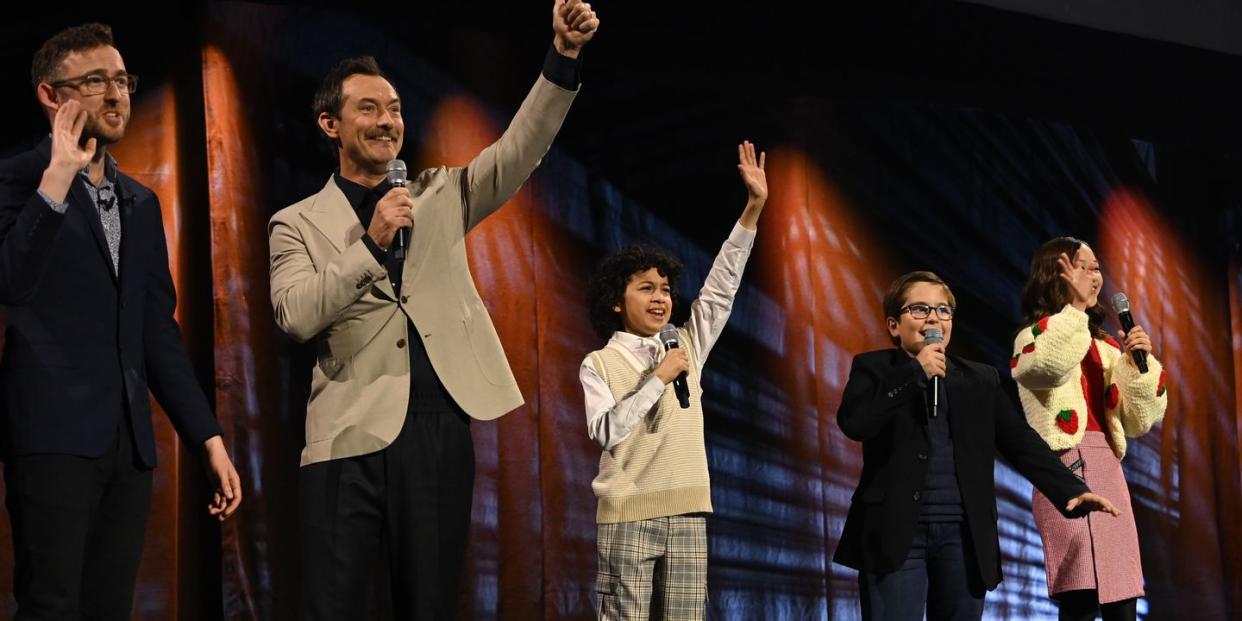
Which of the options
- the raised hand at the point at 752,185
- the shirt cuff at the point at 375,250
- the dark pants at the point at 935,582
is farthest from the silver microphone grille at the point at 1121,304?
the shirt cuff at the point at 375,250

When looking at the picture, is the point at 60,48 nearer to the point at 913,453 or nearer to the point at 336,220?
the point at 336,220

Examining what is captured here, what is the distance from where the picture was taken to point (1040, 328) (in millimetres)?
3506

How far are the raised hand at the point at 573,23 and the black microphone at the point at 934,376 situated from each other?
4.47 feet

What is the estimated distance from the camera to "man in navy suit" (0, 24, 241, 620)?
186 cm

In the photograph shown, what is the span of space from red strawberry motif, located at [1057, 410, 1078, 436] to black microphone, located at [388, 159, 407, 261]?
6.98 feet

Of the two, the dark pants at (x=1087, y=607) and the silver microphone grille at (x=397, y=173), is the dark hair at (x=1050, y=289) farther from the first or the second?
the silver microphone grille at (x=397, y=173)

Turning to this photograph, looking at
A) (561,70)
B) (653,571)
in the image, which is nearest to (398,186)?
(561,70)

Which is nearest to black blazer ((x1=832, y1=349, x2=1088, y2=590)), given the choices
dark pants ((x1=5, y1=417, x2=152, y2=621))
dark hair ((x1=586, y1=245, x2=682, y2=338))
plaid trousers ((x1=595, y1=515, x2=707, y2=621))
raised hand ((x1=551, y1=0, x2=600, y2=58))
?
plaid trousers ((x1=595, y1=515, x2=707, y2=621))

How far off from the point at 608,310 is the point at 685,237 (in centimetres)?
132

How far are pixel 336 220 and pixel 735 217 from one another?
9.40 ft

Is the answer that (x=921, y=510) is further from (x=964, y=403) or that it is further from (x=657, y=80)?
(x=657, y=80)

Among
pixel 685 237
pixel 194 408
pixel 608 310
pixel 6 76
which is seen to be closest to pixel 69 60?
pixel 194 408

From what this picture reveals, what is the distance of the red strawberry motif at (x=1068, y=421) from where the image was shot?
3.52m

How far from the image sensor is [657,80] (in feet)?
15.8
